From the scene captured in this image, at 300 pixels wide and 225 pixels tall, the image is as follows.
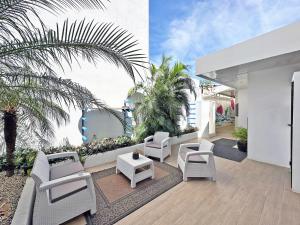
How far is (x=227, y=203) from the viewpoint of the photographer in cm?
282

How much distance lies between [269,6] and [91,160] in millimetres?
7788

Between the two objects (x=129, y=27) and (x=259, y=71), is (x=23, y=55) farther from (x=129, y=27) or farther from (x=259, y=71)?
(x=129, y=27)

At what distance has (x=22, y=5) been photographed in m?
1.62

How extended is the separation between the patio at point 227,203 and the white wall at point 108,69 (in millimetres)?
4271

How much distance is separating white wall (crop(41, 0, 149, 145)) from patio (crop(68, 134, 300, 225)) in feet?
14.0

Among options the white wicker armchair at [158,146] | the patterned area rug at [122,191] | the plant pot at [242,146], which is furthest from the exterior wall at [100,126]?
the plant pot at [242,146]

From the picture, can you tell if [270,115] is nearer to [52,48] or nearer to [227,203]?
[227,203]

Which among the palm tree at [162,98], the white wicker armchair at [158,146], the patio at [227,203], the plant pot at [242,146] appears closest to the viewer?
the patio at [227,203]

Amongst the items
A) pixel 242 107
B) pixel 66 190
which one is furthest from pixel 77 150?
pixel 242 107

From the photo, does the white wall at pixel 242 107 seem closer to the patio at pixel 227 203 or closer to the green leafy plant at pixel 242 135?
the green leafy plant at pixel 242 135

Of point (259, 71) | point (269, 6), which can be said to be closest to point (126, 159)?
point (259, 71)

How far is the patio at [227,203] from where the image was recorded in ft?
8.00

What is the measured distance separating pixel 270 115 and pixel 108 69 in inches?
257

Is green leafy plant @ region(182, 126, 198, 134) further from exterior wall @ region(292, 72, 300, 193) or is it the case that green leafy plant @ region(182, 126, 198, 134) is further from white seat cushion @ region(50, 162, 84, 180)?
white seat cushion @ region(50, 162, 84, 180)
